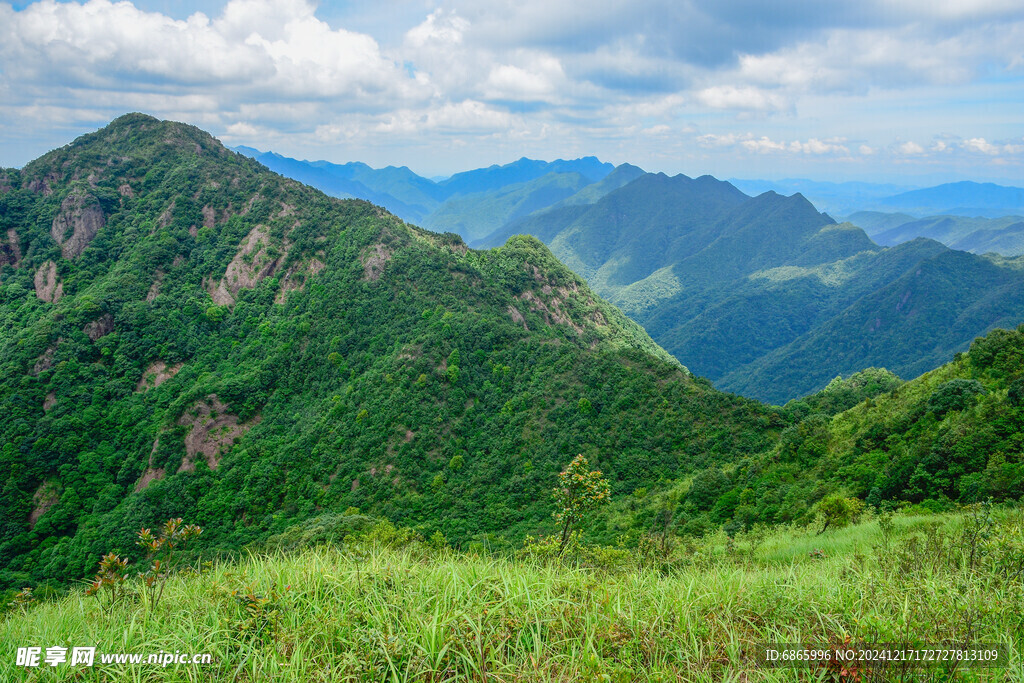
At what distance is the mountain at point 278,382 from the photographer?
39219 mm

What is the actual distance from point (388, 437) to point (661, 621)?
40505 mm

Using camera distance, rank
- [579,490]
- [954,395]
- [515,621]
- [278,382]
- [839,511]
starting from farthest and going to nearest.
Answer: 1. [278,382]
2. [954,395]
3. [839,511]
4. [579,490]
5. [515,621]

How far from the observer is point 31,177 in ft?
257

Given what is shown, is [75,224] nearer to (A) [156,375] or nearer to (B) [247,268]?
(B) [247,268]

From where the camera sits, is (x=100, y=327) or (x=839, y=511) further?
(x=100, y=327)

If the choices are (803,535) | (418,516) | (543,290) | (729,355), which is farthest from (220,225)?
(729,355)

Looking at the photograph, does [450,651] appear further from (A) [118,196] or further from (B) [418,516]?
(A) [118,196]

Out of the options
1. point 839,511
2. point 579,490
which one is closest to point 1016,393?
point 839,511

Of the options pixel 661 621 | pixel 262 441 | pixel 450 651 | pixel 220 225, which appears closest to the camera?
pixel 450 651

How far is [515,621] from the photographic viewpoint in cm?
539

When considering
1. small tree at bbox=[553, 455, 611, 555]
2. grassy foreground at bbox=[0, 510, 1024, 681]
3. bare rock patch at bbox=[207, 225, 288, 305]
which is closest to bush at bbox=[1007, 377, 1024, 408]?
grassy foreground at bbox=[0, 510, 1024, 681]

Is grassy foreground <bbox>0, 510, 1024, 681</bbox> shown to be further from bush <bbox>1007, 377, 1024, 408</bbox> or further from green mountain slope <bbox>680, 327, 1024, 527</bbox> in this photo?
bush <bbox>1007, 377, 1024, 408</bbox>

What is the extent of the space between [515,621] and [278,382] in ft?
178

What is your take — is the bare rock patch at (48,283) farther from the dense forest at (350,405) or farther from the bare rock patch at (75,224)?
the bare rock patch at (75,224)
